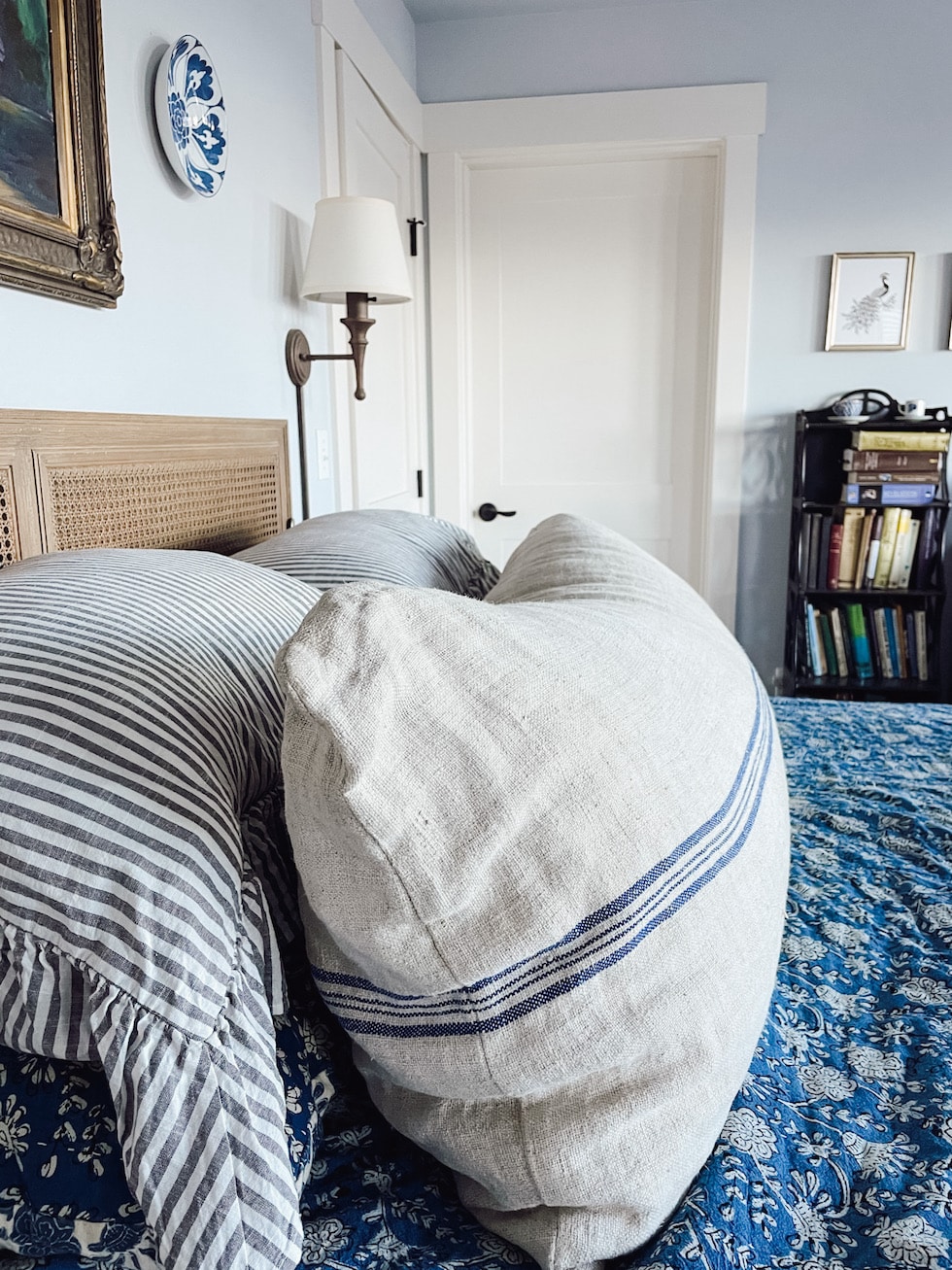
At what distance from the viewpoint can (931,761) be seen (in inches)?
53.5

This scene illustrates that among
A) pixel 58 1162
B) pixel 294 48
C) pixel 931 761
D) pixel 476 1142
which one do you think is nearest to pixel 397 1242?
pixel 476 1142

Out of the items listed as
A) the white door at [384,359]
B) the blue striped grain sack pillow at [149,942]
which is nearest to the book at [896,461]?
the white door at [384,359]

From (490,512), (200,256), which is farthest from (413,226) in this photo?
(200,256)

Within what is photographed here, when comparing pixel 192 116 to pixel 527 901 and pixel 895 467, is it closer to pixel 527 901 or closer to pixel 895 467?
pixel 527 901

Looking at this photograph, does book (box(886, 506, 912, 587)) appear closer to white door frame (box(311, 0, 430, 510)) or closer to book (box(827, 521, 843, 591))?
book (box(827, 521, 843, 591))

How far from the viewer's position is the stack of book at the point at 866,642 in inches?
113

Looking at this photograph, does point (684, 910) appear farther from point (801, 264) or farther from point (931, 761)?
point (801, 264)

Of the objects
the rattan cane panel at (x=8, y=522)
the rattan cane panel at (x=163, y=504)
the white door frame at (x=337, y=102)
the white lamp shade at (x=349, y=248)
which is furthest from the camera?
the white door frame at (x=337, y=102)

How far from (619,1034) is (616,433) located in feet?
9.41

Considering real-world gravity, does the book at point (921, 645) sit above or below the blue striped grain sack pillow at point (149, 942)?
below

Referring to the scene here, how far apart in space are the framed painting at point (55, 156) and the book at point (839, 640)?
2.40 m

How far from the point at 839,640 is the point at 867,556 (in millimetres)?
284

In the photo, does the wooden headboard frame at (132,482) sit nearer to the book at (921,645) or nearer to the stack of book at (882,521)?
the stack of book at (882,521)

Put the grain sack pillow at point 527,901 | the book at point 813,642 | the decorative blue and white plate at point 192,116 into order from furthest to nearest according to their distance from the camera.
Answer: the book at point 813,642 → the decorative blue and white plate at point 192,116 → the grain sack pillow at point 527,901
